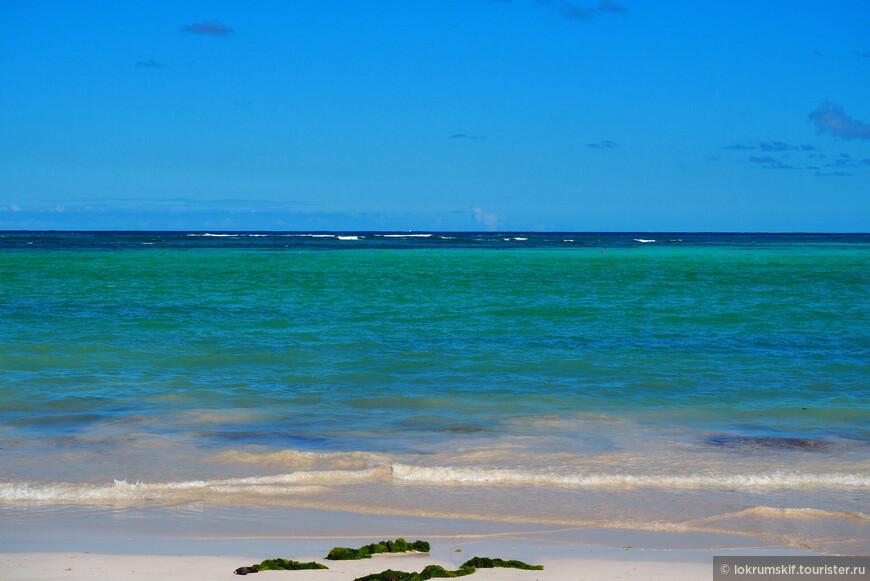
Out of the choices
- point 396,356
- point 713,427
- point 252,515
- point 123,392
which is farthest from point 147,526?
point 396,356

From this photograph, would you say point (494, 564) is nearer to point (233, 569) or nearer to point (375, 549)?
point (375, 549)

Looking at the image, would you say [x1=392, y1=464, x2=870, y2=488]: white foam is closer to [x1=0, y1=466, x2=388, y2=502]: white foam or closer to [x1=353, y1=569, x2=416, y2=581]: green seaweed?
[x1=0, y1=466, x2=388, y2=502]: white foam

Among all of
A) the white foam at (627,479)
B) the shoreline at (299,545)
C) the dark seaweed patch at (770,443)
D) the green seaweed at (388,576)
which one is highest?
the dark seaweed patch at (770,443)

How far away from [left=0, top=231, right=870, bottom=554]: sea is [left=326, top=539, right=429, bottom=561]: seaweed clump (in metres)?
0.98

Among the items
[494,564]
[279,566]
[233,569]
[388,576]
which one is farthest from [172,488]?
[494,564]

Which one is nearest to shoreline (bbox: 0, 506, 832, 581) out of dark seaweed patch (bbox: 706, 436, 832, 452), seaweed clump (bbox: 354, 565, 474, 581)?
seaweed clump (bbox: 354, 565, 474, 581)

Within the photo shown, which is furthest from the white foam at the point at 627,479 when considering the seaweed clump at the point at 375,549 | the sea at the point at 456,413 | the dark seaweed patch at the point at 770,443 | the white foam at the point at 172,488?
the seaweed clump at the point at 375,549

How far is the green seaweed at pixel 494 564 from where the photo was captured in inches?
207

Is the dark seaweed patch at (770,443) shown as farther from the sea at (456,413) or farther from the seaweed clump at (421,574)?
the seaweed clump at (421,574)

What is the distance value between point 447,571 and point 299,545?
47.2 inches

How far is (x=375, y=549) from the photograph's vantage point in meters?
5.62

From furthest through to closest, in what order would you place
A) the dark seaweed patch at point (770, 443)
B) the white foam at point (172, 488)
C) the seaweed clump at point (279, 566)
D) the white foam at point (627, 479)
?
the dark seaweed patch at point (770, 443)
the white foam at point (627, 479)
the white foam at point (172, 488)
the seaweed clump at point (279, 566)

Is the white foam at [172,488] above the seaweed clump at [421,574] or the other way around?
above

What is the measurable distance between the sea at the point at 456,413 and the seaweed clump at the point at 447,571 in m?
1.14
